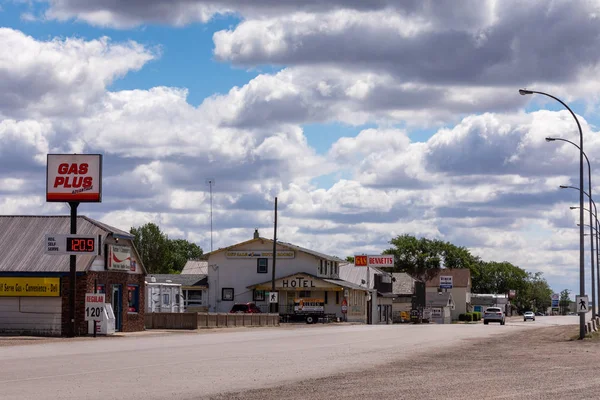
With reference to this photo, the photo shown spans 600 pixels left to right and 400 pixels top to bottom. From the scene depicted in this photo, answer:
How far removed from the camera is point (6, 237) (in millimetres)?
47500

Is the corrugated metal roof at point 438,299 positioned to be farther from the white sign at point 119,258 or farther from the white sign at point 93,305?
the white sign at point 93,305

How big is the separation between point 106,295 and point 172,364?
858 inches

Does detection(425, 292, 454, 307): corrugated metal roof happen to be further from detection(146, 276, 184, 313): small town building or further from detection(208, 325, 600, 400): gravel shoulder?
detection(208, 325, 600, 400): gravel shoulder

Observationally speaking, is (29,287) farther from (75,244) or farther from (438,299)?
(438,299)

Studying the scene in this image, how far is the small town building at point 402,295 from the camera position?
359ft

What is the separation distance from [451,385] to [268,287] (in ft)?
214

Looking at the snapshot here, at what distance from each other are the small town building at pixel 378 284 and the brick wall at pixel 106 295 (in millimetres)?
50291

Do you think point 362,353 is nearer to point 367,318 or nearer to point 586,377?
point 586,377

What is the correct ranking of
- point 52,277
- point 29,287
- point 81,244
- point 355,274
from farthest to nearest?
point 355,274 < point 29,287 < point 52,277 < point 81,244

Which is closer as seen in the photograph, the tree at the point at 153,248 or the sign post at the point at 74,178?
the sign post at the point at 74,178

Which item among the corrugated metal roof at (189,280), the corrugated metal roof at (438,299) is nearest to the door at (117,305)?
the corrugated metal roof at (189,280)

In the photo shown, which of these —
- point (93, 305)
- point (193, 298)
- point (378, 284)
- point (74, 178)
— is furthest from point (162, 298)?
point (378, 284)

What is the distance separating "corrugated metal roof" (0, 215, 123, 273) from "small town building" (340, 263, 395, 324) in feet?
175

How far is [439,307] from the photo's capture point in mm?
114062
